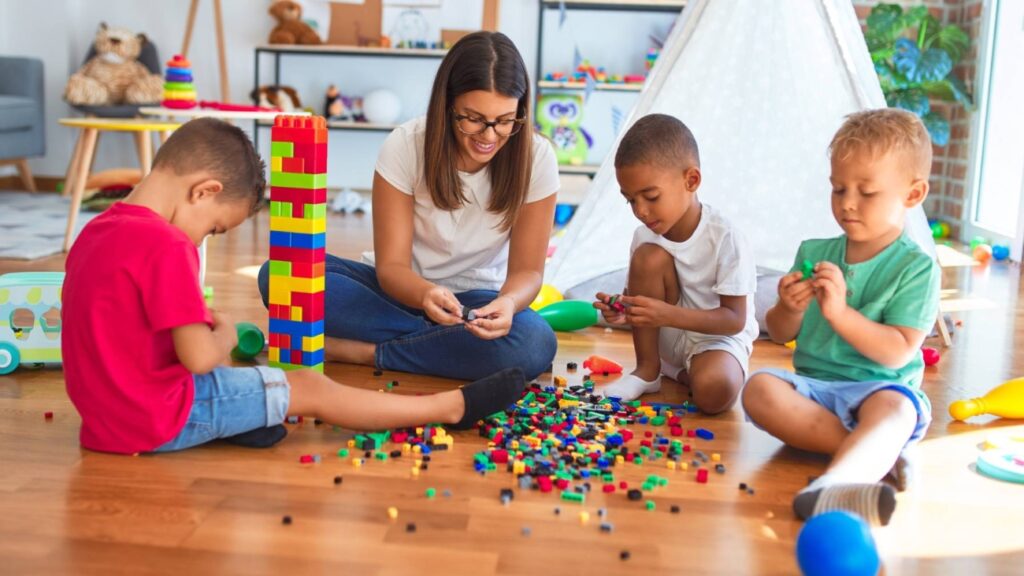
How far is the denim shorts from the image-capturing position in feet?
5.17

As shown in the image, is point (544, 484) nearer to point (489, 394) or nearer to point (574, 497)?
point (574, 497)

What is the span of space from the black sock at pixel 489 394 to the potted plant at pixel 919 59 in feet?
11.5

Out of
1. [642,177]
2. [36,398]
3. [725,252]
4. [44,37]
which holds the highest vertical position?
[44,37]

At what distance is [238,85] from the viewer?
5816 mm

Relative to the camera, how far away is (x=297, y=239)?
6.26ft

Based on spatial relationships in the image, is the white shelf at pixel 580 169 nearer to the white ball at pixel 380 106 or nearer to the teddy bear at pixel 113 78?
the white ball at pixel 380 106

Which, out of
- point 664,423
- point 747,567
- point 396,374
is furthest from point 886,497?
point 396,374

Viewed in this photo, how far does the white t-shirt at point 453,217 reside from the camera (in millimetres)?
2111

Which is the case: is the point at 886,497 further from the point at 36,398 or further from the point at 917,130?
the point at 36,398

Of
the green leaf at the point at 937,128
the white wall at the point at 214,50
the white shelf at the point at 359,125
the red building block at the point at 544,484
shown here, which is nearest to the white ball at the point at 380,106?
the white shelf at the point at 359,125

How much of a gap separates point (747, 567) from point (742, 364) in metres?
0.78

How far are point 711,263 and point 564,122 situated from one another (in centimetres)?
364

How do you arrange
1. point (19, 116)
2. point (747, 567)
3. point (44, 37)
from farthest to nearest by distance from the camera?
1. point (44, 37)
2. point (19, 116)
3. point (747, 567)

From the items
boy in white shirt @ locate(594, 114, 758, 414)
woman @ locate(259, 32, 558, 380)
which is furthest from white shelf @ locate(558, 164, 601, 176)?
boy in white shirt @ locate(594, 114, 758, 414)
